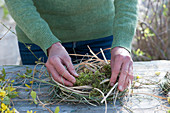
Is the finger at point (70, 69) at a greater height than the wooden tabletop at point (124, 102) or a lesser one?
greater

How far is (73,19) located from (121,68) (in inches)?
19.7

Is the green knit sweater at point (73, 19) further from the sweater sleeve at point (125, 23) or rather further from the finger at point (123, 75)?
the finger at point (123, 75)

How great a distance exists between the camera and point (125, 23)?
1072 mm

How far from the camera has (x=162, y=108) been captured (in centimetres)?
74

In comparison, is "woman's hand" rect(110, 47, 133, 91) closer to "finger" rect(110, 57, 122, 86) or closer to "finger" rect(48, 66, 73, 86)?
"finger" rect(110, 57, 122, 86)

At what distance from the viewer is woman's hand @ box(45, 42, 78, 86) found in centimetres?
81

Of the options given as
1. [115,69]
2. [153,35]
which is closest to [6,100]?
[115,69]

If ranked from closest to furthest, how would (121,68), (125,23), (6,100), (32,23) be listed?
(6,100)
(121,68)
(32,23)
(125,23)

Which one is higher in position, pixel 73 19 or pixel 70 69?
pixel 73 19

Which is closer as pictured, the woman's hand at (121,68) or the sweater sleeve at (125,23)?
the woman's hand at (121,68)

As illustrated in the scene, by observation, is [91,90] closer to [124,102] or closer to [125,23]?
[124,102]

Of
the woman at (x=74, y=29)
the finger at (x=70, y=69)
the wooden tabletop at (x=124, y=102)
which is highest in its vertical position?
the woman at (x=74, y=29)

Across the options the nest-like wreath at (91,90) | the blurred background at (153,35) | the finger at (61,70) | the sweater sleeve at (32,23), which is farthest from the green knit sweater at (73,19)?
the blurred background at (153,35)

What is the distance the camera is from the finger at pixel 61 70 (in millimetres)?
809
